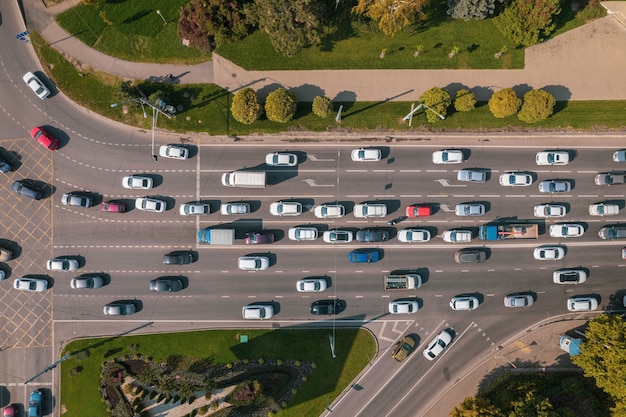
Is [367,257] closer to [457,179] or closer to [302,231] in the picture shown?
[302,231]

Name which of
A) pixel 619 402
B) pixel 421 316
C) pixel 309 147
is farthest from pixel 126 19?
pixel 619 402

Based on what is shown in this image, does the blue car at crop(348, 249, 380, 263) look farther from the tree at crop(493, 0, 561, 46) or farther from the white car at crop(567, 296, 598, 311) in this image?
the tree at crop(493, 0, 561, 46)

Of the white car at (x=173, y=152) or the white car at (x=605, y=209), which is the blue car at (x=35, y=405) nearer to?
the white car at (x=173, y=152)

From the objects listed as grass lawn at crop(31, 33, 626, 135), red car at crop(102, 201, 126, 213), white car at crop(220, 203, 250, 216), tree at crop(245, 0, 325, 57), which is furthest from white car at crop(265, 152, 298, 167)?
red car at crop(102, 201, 126, 213)

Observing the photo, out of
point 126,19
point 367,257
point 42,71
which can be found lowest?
point 367,257

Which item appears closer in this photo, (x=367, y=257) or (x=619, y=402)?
(x=619, y=402)

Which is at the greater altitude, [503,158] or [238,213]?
[503,158]
